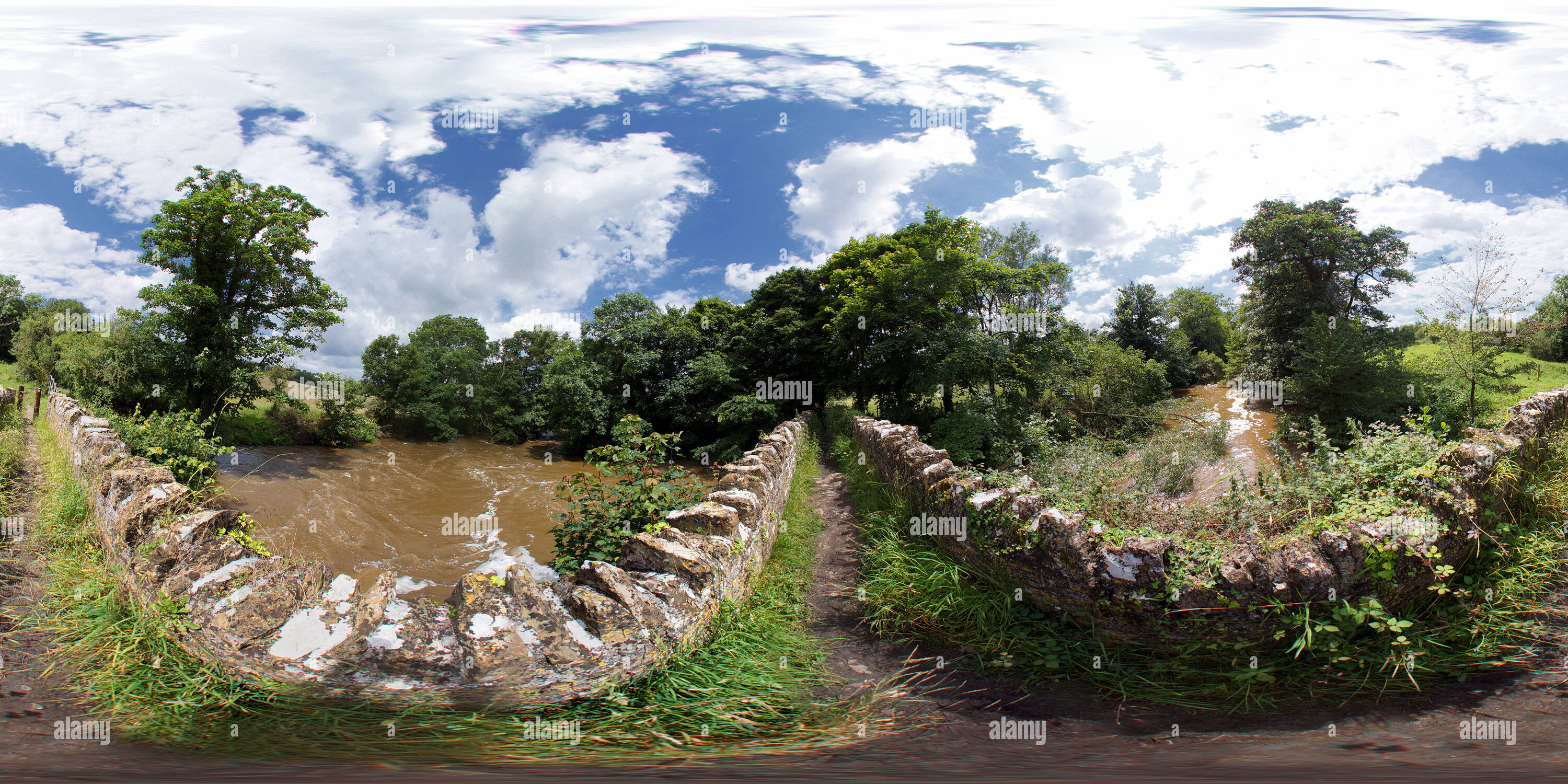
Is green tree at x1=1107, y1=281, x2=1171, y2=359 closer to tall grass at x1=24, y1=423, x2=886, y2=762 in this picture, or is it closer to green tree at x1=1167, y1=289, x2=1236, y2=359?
green tree at x1=1167, y1=289, x2=1236, y2=359

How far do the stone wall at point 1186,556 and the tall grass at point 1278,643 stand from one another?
0.10m

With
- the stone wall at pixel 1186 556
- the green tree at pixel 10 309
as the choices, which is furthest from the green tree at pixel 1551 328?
the green tree at pixel 10 309

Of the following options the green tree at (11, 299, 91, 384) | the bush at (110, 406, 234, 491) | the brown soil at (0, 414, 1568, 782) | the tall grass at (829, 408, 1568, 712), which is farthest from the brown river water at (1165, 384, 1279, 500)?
the green tree at (11, 299, 91, 384)

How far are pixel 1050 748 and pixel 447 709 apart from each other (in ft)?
10.9

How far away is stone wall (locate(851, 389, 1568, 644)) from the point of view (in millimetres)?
3754

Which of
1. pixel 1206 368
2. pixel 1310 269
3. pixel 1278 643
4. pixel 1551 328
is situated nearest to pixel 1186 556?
pixel 1278 643

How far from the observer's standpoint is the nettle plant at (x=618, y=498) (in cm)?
512

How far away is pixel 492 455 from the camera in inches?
953

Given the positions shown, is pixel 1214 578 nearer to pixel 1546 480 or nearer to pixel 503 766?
pixel 503 766

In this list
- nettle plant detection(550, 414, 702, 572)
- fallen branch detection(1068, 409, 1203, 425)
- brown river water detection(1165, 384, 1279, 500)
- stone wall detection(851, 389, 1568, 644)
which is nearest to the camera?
stone wall detection(851, 389, 1568, 644)

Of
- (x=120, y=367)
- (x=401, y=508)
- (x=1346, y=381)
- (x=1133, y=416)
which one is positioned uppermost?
(x=120, y=367)

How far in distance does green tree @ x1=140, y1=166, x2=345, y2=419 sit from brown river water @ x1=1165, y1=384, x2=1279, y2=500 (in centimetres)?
2633

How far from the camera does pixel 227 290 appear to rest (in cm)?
1820

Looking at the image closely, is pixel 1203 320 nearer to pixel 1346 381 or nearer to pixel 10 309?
pixel 1346 381
